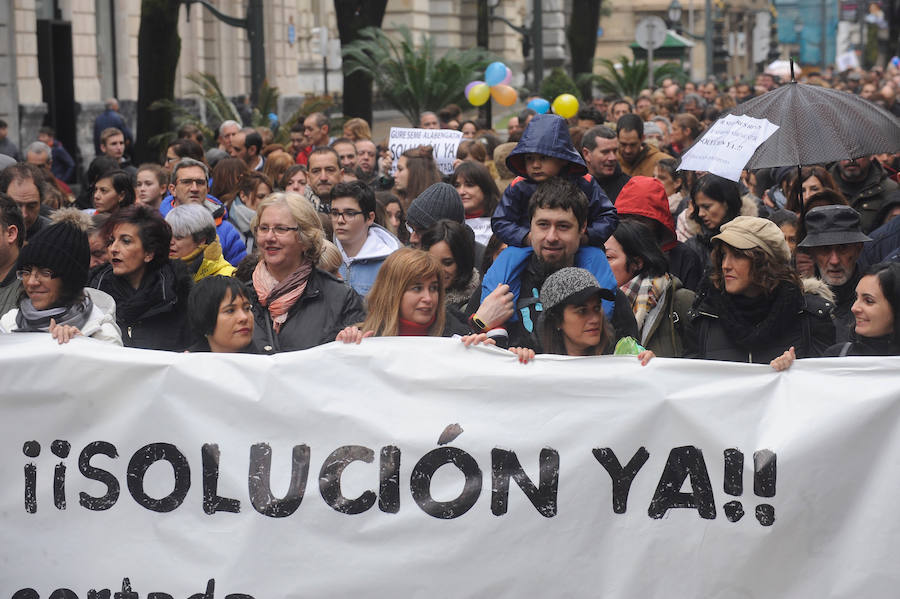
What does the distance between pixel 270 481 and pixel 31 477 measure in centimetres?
78

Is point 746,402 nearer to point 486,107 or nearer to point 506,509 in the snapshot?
point 506,509

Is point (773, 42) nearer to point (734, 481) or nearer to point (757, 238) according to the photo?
point (757, 238)

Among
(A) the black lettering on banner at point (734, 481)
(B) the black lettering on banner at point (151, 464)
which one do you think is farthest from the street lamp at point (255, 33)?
(A) the black lettering on banner at point (734, 481)

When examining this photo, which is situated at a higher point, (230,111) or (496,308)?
(230,111)

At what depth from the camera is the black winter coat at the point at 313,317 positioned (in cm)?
520

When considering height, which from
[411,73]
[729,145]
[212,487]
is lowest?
[212,487]

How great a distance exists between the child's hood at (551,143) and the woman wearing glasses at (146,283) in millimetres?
1449

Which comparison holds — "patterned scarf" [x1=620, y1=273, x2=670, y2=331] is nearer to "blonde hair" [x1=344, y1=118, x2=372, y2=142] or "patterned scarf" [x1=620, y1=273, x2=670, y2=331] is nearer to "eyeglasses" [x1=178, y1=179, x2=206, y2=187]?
"eyeglasses" [x1=178, y1=179, x2=206, y2=187]

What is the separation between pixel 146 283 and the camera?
5574 millimetres

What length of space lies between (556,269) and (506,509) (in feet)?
4.02

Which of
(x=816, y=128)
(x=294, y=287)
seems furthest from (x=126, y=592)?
(x=816, y=128)

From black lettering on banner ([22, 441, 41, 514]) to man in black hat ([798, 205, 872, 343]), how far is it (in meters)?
3.42

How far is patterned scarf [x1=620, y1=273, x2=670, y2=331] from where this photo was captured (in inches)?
216

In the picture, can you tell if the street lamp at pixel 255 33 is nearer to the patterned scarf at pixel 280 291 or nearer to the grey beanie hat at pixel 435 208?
the grey beanie hat at pixel 435 208
